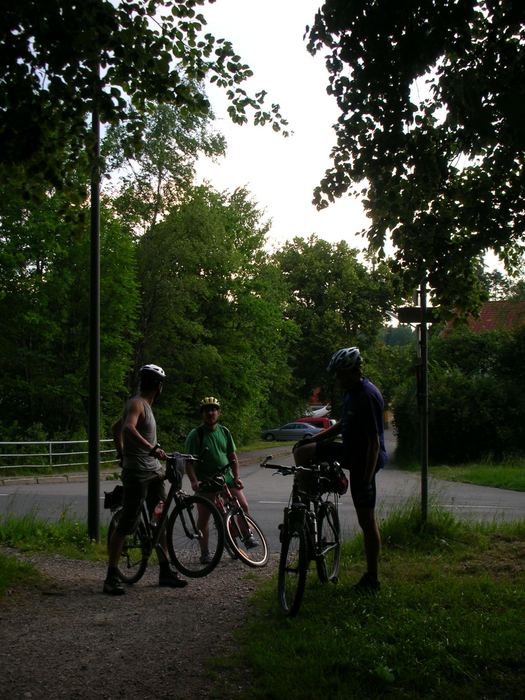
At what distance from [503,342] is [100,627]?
2622cm

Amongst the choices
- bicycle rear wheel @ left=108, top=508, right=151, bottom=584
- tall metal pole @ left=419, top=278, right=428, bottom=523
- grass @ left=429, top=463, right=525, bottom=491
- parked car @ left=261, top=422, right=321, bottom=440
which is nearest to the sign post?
tall metal pole @ left=419, top=278, right=428, bottom=523

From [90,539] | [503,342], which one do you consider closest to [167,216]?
[503,342]

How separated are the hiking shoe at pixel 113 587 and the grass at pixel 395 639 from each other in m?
1.16

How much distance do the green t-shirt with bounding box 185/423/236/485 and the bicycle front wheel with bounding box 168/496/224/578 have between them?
0.67 meters

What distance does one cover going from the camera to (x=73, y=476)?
74.4 feet

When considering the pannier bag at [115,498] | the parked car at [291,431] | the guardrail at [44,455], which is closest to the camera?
the pannier bag at [115,498]

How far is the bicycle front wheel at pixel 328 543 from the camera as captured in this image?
6211mm

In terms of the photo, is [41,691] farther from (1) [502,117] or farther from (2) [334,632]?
(1) [502,117]

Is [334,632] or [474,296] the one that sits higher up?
[474,296]

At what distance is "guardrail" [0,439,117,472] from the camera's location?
22.8 metres

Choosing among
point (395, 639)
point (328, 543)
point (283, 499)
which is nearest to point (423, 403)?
point (328, 543)

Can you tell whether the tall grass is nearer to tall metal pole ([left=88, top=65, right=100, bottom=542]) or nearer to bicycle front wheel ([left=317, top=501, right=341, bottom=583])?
tall metal pole ([left=88, top=65, right=100, bottom=542])

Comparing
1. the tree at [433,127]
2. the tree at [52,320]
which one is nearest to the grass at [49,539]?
the tree at [433,127]

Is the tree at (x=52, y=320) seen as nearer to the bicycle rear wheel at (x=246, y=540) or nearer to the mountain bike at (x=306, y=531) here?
the bicycle rear wheel at (x=246, y=540)
